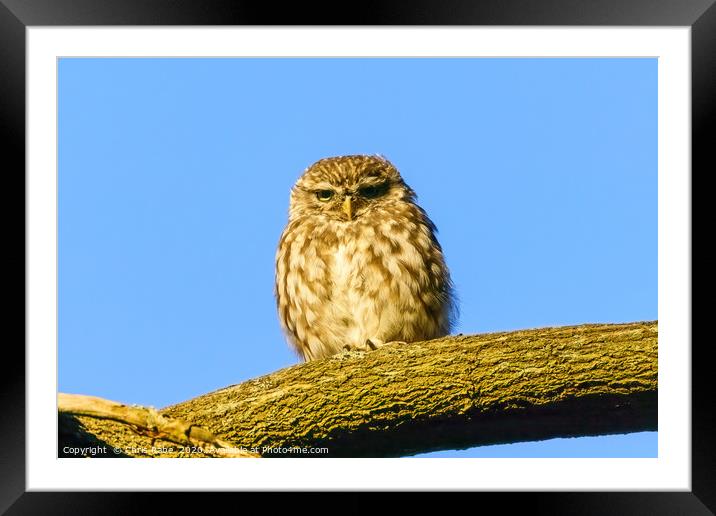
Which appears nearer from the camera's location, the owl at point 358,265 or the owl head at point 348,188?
the owl at point 358,265

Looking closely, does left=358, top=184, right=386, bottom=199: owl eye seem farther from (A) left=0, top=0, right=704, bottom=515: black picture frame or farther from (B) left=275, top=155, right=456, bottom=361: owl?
(A) left=0, top=0, right=704, bottom=515: black picture frame

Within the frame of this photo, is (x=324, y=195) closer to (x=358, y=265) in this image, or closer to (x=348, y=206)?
(x=348, y=206)

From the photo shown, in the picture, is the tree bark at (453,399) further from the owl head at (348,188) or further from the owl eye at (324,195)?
the owl eye at (324,195)

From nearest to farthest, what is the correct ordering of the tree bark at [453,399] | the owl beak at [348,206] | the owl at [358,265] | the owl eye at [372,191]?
the tree bark at [453,399]
the owl at [358,265]
the owl beak at [348,206]
the owl eye at [372,191]

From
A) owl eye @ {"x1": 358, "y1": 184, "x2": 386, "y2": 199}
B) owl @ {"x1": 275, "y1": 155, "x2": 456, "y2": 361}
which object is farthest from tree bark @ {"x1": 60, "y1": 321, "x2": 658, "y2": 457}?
owl eye @ {"x1": 358, "y1": 184, "x2": 386, "y2": 199}

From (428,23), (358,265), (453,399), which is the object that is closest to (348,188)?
(358,265)

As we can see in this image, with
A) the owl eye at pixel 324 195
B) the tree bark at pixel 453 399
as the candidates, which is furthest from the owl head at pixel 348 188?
the tree bark at pixel 453 399
